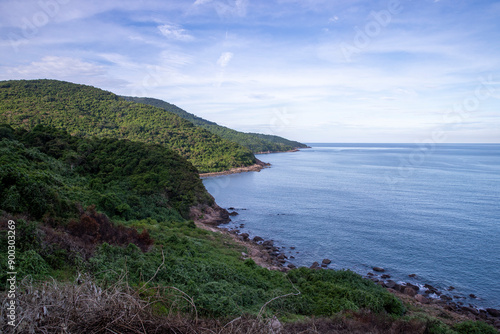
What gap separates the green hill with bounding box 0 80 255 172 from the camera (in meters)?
57.6

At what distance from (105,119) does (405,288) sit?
234 ft

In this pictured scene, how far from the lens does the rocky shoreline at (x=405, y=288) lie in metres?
16.3

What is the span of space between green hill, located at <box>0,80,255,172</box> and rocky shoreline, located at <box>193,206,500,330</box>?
45254mm

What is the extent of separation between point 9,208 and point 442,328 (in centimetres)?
1795

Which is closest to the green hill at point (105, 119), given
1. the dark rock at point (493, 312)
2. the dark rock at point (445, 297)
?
the dark rock at point (445, 297)

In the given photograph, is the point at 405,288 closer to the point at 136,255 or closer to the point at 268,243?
the point at 268,243

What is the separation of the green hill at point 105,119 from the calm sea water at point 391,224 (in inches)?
862

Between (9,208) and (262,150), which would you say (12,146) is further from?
(262,150)

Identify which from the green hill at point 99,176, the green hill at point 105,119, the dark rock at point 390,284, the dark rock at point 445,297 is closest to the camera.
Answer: the green hill at point 99,176

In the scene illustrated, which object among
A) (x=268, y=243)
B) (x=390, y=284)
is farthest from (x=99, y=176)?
(x=390, y=284)

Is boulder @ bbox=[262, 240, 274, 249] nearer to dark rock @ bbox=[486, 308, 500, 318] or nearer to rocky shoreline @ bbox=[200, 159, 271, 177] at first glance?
dark rock @ bbox=[486, 308, 500, 318]

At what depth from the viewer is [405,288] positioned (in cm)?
1903

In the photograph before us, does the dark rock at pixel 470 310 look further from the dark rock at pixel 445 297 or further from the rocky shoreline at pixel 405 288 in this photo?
the dark rock at pixel 445 297

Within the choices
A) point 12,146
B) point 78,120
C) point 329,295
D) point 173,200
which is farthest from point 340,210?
point 78,120
